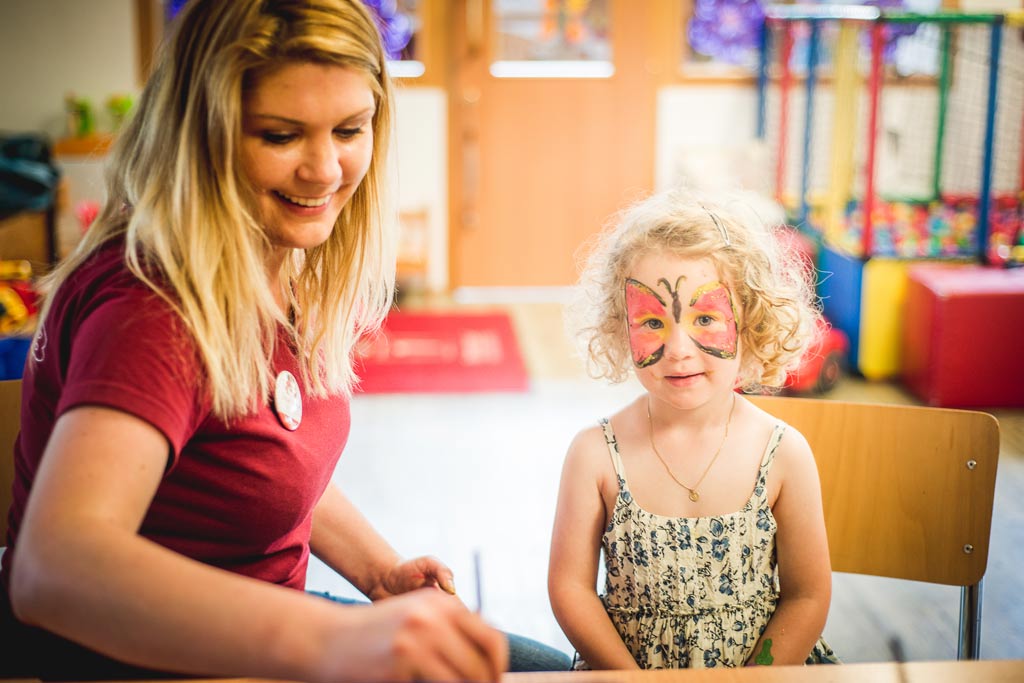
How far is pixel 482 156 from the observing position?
521cm

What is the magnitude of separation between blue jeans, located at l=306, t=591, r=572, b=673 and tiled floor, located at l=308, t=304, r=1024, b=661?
445 mm

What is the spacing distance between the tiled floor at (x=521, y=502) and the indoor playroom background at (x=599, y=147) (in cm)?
7

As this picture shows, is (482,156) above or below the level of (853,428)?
above

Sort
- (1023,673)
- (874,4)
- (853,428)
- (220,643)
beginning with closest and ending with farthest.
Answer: (220,643)
(1023,673)
(853,428)
(874,4)

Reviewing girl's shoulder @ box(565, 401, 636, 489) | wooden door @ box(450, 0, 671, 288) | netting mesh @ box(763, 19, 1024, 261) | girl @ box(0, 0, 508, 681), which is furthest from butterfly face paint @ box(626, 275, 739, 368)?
wooden door @ box(450, 0, 671, 288)

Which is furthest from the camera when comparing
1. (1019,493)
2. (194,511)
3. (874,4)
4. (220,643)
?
(874,4)

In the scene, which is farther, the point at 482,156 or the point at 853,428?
the point at 482,156

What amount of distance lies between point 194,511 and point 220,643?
32cm

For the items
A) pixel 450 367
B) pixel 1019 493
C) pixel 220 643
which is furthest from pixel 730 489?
pixel 450 367

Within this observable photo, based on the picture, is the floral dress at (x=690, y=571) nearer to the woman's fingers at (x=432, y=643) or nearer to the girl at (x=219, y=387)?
the girl at (x=219, y=387)

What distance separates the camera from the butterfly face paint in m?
1.25

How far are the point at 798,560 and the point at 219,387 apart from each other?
0.71m

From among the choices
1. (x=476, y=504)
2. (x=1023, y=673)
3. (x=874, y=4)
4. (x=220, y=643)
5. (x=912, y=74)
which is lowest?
(x=476, y=504)

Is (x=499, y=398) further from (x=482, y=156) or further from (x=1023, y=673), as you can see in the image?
(x=1023, y=673)
